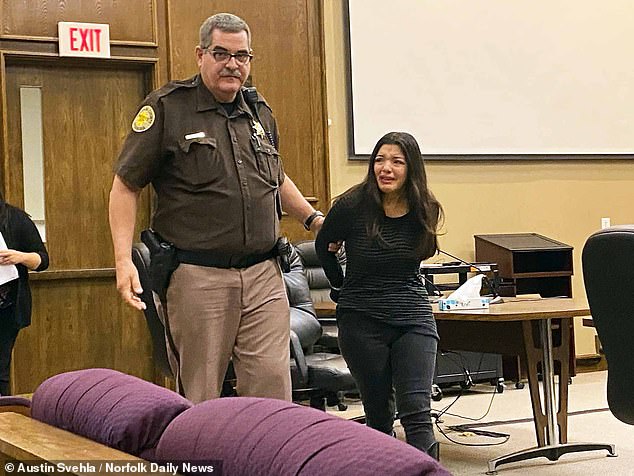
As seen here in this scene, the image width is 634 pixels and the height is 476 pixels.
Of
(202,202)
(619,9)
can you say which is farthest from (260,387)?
(619,9)

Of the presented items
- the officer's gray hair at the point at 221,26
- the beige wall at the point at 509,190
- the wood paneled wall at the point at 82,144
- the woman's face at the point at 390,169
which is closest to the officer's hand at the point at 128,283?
the officer's gray hair at the point at 221,26

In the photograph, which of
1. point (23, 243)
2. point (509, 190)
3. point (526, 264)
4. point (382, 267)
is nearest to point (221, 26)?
point (382, 267)

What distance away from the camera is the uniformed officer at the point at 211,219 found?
3.04 m

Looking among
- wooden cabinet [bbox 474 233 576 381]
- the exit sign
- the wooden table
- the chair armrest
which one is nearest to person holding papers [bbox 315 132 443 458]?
the wooden table

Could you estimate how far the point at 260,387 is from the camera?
3039 millimetres

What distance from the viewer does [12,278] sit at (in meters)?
4.88

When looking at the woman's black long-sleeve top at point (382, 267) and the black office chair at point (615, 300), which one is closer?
the black office chair at point (615, 300)

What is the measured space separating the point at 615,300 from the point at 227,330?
1095 mm

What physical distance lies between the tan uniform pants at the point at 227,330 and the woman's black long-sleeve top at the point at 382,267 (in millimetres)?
564

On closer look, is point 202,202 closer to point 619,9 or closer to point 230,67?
point 230,67

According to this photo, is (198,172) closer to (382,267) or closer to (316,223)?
(316,223)

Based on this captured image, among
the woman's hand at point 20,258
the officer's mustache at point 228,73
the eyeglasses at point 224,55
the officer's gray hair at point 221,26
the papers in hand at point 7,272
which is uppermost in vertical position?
the officer's gray hair at point 221,26

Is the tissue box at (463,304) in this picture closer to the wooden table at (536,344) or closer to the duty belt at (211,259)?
the wooden table at (536,344)

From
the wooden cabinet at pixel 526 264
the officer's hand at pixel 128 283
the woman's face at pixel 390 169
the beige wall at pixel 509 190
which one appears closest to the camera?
the officer's hand at pixel 128 283
